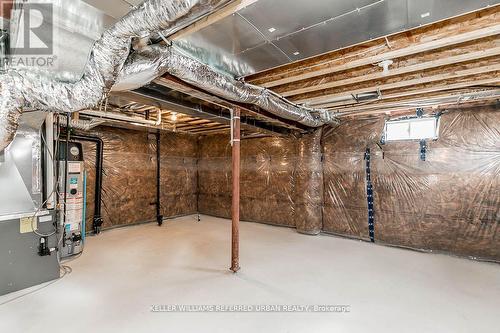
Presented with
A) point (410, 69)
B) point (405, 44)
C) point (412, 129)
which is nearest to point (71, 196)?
point (405, 44)

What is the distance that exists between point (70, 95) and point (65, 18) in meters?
0.61

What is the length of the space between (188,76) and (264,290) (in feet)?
7.40

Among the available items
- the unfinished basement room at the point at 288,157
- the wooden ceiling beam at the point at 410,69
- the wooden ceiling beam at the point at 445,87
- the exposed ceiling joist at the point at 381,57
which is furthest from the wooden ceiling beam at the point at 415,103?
the exposed ceiling joist at the point at 381,57

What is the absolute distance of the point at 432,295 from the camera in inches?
98.0

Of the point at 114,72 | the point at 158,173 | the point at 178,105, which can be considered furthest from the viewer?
the point at 158,173

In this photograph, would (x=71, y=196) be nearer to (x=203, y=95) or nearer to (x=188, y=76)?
(x=203, y=95)

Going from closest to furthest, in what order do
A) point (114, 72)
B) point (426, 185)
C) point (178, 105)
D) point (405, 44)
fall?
point (114, 72)
point (405, 44)
point (178, 105)
point (426, 185)

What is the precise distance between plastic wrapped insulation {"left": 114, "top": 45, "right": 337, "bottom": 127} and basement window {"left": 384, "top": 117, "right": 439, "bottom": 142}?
6.99 feet

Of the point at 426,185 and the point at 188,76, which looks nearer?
the point at 188,76

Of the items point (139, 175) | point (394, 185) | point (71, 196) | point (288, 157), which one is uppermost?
point (288, 157)

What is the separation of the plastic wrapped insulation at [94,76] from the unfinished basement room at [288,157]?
0.01m

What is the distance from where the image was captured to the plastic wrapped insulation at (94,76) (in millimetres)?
1373

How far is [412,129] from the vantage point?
4.00 metres

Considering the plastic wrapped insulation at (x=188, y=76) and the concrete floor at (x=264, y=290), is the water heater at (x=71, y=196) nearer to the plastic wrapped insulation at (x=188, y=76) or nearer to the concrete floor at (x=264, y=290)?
the concrete floor at (x=264, y=290)
